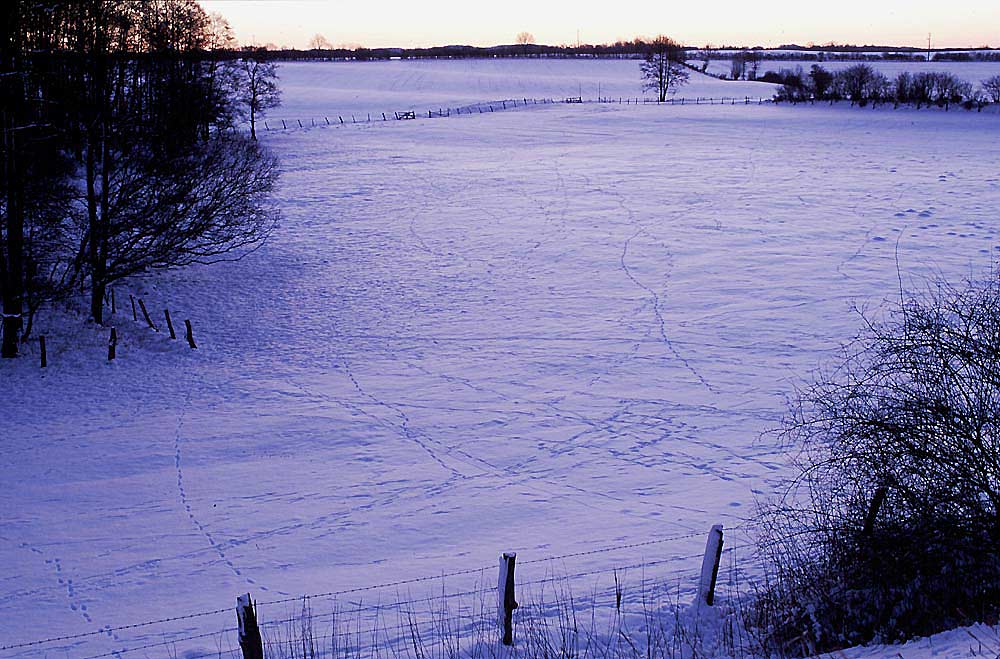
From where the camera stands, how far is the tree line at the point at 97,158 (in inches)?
744

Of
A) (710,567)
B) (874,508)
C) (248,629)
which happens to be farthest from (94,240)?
(874,508)

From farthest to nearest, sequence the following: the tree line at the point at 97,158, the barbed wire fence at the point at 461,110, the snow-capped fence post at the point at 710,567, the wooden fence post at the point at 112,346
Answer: the barbed wire fence at the point at 461,110 < the wooden fence post at the point at 112,346 < the tree line at the point at 97,158 < the snow-capped fence post at the point at 710,567

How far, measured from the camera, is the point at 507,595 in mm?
8000

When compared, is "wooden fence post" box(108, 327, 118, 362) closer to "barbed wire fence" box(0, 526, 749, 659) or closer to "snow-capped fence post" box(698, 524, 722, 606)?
"barbed wire fence" box(0, 526, 749, 659)

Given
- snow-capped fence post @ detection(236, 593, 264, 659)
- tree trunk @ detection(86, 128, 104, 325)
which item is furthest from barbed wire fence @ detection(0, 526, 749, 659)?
tree trunk @ detection(86, 128, 104, 325)

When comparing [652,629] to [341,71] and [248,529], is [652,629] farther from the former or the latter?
[341,71]

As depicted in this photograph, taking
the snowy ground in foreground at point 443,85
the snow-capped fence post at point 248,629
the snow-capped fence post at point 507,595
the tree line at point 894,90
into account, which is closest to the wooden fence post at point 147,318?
the snow-capped fence post at point 507,595

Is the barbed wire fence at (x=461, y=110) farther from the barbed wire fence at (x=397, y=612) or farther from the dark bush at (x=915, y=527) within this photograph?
the dark bush at (x=915, y=527)

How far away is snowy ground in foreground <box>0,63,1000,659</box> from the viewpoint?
1114cm

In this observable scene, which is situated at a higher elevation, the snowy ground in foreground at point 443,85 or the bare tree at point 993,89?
the snowy ground in foreground at point 443,85

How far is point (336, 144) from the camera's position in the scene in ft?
180

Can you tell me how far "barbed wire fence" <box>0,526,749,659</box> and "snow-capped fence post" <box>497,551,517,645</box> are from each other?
9 centimetres

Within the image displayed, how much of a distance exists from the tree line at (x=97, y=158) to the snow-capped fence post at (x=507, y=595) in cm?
1514

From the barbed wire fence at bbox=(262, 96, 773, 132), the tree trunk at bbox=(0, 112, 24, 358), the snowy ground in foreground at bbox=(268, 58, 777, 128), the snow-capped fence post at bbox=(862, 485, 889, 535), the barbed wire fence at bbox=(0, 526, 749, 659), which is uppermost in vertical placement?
→ the snowy ground in foreground at bbox=(268, 58, 777, 128)
